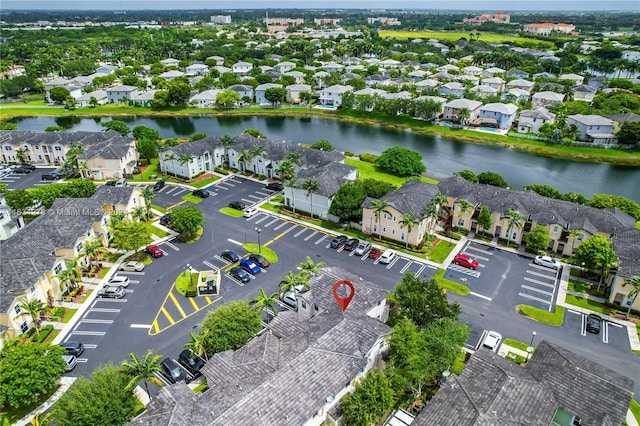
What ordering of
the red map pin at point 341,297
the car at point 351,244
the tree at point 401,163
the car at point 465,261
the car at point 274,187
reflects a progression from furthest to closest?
the tree at point 401,163, the car at point 274,187, the car at point 351,244, the car at point 465,261, the red map pin at point 341,297

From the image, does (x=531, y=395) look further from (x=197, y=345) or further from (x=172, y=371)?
(x=172, y=371)

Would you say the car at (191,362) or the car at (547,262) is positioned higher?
the car at (191,362)

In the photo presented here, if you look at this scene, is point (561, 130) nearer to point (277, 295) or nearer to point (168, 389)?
point (277, 295)

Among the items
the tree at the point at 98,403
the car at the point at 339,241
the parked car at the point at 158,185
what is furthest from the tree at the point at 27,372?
the parked car at the point at 158,185

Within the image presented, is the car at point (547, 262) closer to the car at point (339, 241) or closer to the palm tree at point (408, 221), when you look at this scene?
the palm tree at point (408, 221)

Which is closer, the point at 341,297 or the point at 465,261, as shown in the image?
the point at 341,297

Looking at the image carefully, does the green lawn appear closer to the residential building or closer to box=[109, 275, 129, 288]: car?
the residential building

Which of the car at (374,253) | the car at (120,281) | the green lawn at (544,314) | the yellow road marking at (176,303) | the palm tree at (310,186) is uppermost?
the palm tree at (310,186)

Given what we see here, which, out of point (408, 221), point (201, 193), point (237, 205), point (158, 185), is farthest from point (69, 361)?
point (158, 185)
